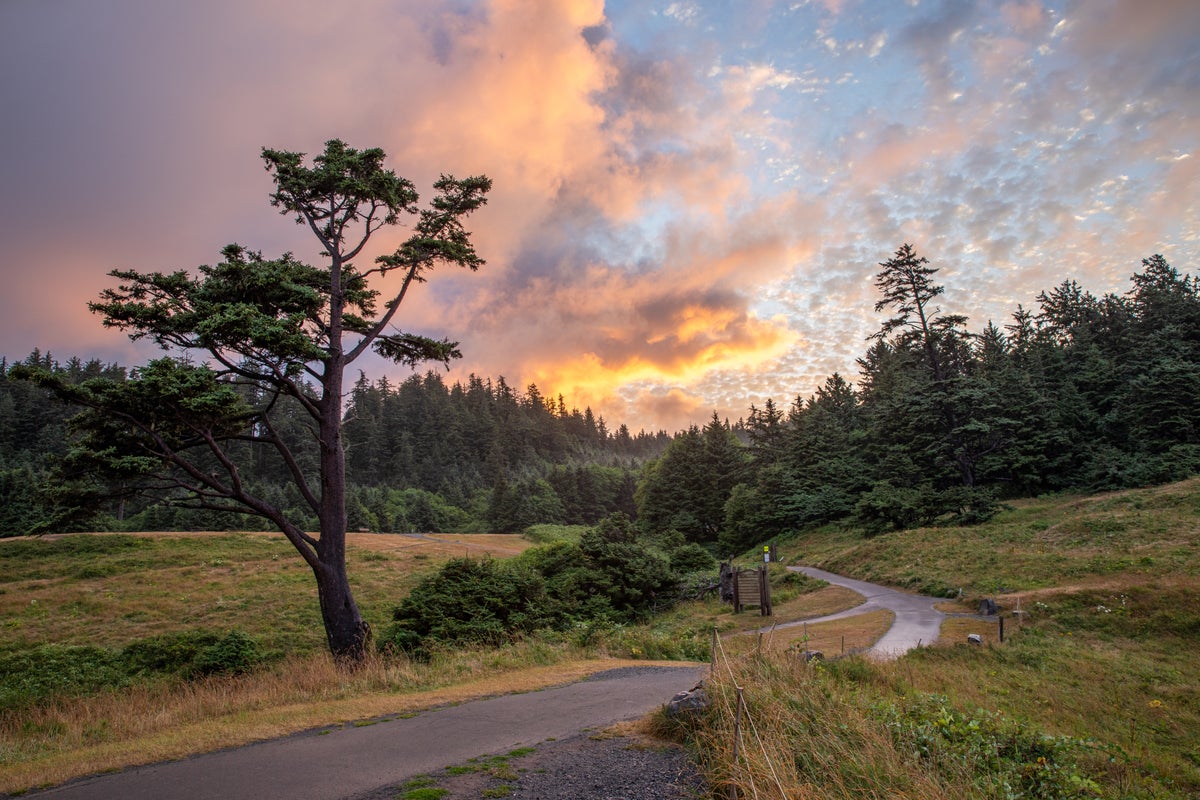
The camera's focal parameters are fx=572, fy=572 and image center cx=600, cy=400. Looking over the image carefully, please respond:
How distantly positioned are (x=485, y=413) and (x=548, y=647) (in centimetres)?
10670

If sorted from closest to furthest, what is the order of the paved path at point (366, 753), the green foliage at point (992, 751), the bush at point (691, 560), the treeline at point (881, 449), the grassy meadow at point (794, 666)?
the paved path at point (366, 753)
the green foliage at point (992, 751)
the grassy meadow at point (794, 666)
the bush at point (691, 560)
the treeline at point (881, 449)

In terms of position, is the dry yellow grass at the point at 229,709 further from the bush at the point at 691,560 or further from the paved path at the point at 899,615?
the bush at the point at 691,560

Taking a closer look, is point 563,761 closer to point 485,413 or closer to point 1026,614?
point 1026,614

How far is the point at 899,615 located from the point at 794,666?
14775mm

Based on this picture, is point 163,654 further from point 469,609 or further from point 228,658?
point 469,609

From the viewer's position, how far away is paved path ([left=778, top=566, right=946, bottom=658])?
14984 millimetres

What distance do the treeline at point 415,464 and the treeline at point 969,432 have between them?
21043 mm

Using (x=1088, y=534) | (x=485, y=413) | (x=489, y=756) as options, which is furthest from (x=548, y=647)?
(x=485, y=413)

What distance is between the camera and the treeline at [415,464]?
59.8 metres

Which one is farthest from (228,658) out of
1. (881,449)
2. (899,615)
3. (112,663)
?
(881,449)

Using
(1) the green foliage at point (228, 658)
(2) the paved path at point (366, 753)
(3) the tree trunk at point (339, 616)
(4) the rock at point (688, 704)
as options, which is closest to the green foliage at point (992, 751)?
(4) the rock at point (688, 704)

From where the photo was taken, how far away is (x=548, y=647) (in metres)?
14.2

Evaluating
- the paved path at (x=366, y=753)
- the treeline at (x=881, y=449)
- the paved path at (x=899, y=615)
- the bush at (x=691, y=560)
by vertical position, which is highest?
the treeline at (x=881, y=449)

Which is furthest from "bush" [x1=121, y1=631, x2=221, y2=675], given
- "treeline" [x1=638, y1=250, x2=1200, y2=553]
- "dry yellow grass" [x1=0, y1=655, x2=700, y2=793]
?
"treeline" [x1=638, y1=250, x2=1200, y2=553]
